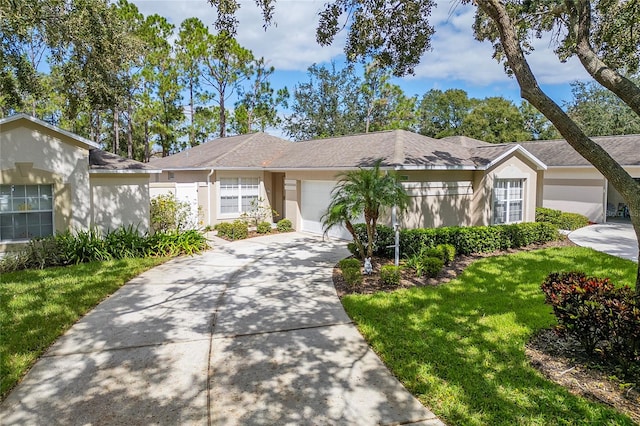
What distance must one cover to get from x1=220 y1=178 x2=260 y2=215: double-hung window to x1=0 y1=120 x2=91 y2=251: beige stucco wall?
623 cm

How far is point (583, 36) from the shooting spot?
7.55 m

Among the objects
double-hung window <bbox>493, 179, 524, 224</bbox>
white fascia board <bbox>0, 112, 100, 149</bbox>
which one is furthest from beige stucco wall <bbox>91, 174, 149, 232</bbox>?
double-hung window <bbox>493, 179, 524, 224</bbox>

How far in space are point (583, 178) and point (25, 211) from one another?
24714 millimetres

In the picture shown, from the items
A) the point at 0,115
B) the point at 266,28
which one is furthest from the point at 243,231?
the point at 0,115

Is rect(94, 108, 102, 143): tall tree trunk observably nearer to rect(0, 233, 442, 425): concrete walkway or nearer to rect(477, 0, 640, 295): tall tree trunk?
rect(0, 233, 442, 425): concrete walkway

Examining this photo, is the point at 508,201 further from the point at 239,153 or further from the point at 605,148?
the point at 239,153

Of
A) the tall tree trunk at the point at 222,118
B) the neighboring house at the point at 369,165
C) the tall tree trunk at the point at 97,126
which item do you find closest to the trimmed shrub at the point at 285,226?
the neighboring house at the point at 369,165

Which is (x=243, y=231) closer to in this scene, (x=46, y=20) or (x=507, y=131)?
(x=46, y=20)

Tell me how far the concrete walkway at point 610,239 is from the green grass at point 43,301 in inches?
565

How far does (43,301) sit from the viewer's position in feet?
26.1

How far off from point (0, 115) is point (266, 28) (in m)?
28.7

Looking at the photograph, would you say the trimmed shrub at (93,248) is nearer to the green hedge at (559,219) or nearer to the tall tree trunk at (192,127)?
the green hedge at (559,219)

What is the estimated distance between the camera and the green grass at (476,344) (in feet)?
14.4

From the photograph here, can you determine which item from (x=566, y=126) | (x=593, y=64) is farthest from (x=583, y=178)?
(x=566, y=126)
